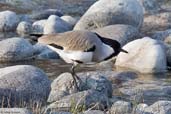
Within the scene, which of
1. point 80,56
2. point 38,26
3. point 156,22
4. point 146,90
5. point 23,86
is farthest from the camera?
point 156,22

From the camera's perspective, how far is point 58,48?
917cm

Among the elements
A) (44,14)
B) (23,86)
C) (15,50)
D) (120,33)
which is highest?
(44,14)

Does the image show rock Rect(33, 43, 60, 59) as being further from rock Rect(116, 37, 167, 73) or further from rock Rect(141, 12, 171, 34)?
rock Rect(141, 12, 171, 34)

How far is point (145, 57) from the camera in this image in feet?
39.5

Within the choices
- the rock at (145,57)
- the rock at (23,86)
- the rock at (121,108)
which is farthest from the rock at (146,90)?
the rock at (23,86)

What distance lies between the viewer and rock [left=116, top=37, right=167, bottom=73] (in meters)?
11.9

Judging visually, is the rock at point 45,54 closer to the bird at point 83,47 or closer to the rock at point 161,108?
the bird at point 83,47

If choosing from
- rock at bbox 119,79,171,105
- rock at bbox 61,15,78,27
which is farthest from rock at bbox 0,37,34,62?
rock at bbox 61,15,78,27

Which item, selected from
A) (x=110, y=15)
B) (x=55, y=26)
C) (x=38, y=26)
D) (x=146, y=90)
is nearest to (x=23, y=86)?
(x=146, y=90)

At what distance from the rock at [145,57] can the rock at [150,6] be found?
7.08 m

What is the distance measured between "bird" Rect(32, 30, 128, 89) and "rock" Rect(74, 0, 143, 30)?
21.2ft

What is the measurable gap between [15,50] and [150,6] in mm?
8063

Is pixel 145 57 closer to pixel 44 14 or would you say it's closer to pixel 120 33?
pixel 120 33

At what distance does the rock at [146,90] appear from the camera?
970 centimetres
